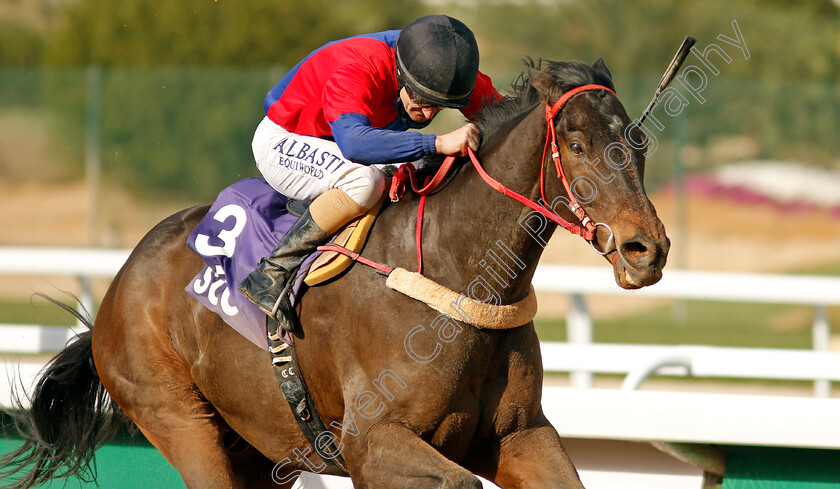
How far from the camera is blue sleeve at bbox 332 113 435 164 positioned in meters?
2.67

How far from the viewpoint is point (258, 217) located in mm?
3221

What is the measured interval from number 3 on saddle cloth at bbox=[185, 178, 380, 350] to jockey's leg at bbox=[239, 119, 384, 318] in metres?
0.05

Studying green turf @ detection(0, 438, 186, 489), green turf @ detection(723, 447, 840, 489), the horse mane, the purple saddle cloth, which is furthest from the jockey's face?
green turf @ detection(0, 438, 186, 489)

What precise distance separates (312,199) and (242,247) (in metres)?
0.28

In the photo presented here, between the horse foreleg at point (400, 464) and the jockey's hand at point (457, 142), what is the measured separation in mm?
807

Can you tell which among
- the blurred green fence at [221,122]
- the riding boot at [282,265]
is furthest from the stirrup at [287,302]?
the blurred green fence at [221,122]

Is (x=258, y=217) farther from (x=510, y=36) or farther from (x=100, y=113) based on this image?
(x=510, y=36)

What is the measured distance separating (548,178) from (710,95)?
971 cm

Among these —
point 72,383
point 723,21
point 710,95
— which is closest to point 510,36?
point 723,21

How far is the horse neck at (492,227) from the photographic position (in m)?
2.66

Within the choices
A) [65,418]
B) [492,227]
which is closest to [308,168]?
[492,227]

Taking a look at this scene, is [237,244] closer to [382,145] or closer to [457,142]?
[382,145]

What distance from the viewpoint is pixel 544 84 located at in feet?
8.58

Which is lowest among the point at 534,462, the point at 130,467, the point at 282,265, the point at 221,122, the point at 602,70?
the point at 130,467
